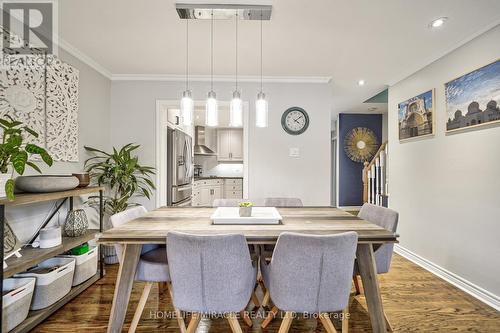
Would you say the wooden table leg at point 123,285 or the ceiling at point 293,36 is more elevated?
the ceiling at point 293,36

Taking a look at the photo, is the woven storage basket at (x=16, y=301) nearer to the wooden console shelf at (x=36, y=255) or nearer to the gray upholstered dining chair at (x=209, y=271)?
the wooden console shelf at (x=36, y=255)

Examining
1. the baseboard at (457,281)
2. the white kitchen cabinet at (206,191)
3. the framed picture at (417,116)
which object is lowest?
the baseboard at (457,281)

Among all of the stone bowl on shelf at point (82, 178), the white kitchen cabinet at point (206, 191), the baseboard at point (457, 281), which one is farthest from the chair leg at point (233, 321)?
the white kitchen cabinet at point (206, 191)

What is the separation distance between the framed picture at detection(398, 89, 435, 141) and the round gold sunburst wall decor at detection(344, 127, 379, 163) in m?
2.68

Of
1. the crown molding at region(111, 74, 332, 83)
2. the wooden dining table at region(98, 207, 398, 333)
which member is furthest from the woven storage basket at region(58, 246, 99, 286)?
the crown molding at region(111, 74, 332, 83)

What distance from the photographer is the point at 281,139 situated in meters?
3.66

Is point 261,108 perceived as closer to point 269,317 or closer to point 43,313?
point 269,317

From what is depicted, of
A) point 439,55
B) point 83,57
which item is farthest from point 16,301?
point 439,55

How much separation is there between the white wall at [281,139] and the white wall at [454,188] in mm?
1064

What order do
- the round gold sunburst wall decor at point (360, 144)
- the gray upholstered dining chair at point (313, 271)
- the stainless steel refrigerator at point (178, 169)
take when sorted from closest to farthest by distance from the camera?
the gray upholstered dining chair at point (313, 271) → the stainless steel refrigerator at point (178, 169) → the round gold sunburst wall decor at point (360, 144)

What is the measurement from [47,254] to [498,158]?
3723 mm

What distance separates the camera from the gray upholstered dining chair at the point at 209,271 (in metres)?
1.31

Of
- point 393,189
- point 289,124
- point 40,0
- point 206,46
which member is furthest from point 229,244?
point 393,189

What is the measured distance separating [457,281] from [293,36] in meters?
2.88
